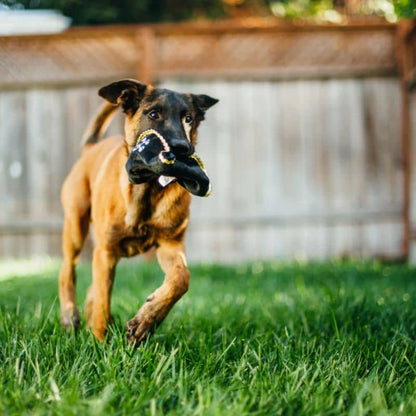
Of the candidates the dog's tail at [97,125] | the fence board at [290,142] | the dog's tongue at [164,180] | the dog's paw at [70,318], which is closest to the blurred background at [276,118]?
the fence board at [290,142]

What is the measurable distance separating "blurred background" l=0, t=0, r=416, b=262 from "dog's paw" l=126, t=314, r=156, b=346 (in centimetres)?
479

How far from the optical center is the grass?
168 cm

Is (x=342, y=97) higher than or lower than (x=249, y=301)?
higher

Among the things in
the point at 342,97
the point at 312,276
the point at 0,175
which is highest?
the point at 342,97

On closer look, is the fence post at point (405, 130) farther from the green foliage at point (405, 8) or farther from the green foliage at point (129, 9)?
the green foliage at point (129, 9)

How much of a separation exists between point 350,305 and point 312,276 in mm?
2416

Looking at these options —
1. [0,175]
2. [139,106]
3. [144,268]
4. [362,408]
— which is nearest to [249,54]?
[144,268]

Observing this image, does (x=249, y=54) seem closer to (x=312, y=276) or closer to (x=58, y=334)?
(x=312, y=276)

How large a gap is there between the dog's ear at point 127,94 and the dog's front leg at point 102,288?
2.54ft

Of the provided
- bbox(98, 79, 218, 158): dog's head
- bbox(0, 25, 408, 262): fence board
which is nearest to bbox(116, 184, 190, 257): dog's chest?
bbox(98, 79, 218, 158): dog's head

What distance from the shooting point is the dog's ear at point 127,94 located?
108 inches

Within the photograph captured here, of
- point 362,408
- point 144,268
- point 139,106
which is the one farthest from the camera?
point 144,268

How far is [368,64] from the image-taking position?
7.17 meters

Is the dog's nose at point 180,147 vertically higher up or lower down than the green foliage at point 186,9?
lower down
